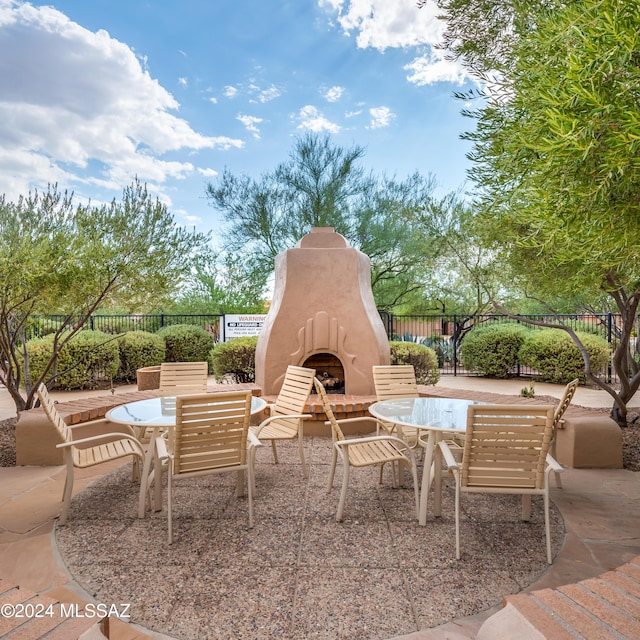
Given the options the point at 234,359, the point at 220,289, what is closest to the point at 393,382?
the point at 234,359

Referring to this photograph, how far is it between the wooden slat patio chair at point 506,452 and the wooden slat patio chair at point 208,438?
159 centimetres

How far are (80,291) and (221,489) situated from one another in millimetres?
3111

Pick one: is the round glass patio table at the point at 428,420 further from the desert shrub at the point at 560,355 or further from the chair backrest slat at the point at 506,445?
the desert shrub at the point at 560,355

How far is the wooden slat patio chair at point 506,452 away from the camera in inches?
106

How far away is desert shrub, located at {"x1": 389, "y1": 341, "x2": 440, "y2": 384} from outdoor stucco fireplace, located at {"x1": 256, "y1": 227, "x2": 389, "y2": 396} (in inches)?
94.0

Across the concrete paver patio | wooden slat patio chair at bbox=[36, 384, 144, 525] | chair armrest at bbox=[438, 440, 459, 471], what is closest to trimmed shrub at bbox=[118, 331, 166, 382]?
the concrete paver patio

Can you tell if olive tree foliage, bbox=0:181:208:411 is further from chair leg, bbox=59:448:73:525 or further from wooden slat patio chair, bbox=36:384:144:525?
chair leg, bbox=59:448:73:525

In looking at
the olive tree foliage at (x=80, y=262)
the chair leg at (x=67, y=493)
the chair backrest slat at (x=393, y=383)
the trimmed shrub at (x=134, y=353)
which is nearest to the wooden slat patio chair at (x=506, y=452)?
the chair backrest slat at (x=393, y=383)

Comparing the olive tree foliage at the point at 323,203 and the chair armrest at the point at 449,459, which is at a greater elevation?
the olive tree foliage at the point at 323,203

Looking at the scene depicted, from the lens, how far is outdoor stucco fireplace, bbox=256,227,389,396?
6.36 m

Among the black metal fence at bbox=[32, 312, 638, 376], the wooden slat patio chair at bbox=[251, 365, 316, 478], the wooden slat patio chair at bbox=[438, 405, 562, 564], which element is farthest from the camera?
the black metal fence at bbox=[32, 312, 638, 376]

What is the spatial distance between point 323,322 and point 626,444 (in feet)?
13.8

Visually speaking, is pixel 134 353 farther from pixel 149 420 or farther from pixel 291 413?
pixel 149 420

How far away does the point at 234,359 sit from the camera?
8609 mm
